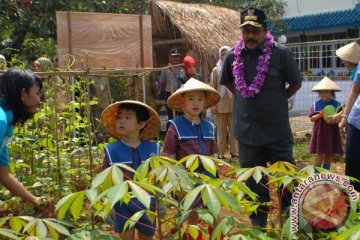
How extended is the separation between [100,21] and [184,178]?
16.5 feet

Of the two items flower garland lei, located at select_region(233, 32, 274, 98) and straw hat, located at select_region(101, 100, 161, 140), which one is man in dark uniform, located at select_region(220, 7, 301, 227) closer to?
Result: flower garland lei, located at select_region(233, 32, 274, 98)

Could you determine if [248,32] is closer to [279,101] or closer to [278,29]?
[279,101]

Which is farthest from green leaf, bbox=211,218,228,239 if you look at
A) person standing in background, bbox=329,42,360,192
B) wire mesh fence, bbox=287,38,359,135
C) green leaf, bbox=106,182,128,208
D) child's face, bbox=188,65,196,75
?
wire mesh fence, bbox=287,38,359,135

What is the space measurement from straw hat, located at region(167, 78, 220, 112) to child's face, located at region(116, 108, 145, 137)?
1.66ft

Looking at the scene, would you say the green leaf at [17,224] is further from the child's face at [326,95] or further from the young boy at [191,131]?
the child's face at [326,95]

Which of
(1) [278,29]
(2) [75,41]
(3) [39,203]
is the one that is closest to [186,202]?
(3) [39,203]

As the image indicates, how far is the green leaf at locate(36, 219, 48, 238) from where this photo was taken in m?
1.39

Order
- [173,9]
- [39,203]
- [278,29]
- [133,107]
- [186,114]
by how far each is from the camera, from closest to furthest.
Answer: [39,203], [133,107], [186,114], [173,9], [278,29]

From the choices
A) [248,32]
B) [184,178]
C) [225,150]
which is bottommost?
[225,150]

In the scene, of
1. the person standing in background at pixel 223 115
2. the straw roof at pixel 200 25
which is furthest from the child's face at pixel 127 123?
the straw roof at pixel 200 25

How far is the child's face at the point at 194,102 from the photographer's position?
3.43m

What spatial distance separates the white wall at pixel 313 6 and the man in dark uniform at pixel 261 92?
12171 mm

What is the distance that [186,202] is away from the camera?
1380mm

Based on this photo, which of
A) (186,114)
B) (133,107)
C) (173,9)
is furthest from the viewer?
(173,9)
